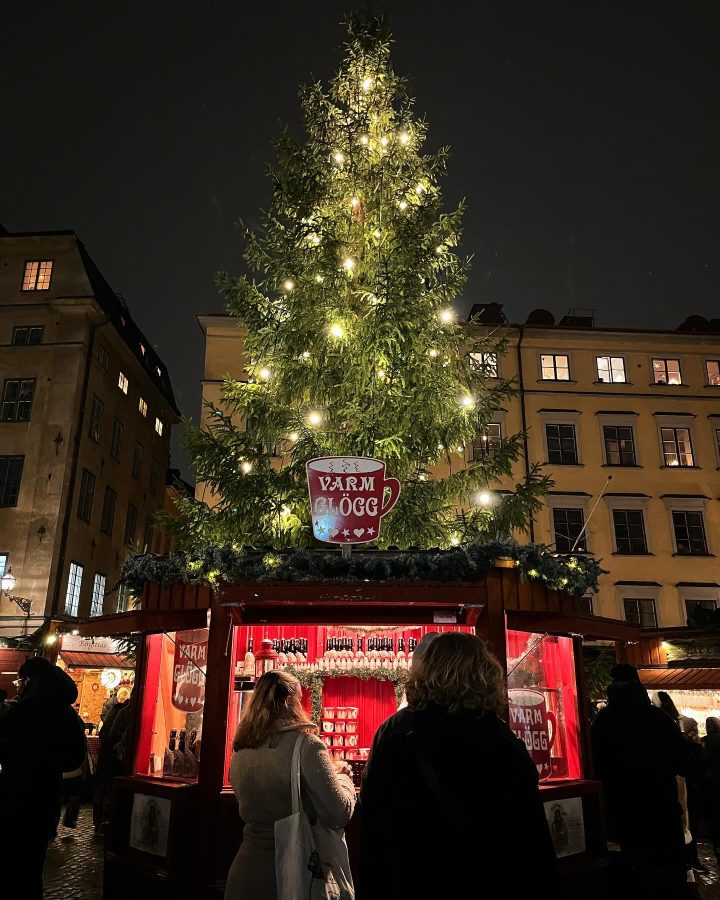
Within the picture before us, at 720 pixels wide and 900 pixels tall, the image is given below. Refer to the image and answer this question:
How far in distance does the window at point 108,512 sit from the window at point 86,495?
1422 millimetres

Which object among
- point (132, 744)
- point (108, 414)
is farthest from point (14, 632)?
point (132, 744)

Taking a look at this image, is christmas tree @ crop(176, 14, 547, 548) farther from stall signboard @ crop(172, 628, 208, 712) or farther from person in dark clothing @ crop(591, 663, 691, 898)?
person in dark clothing @ crop(591, 663, 691, 898)

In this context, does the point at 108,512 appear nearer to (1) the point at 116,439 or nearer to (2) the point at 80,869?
(1) the point at 116,439

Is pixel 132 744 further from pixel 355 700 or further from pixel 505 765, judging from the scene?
pixel 505 765

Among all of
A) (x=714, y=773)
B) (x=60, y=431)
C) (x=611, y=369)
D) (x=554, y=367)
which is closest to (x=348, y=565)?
(x=714, y=773)

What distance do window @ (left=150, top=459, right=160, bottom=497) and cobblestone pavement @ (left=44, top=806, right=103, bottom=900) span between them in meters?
24.8

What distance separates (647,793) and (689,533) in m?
27.1

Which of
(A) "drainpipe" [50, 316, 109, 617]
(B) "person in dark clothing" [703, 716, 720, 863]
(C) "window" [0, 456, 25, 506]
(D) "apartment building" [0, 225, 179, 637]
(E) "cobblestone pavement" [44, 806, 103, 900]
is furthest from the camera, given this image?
(C) "window" [0, 456, 25, 506]

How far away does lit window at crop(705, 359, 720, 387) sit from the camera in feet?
109

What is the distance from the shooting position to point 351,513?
912cm

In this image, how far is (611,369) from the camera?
32812mm

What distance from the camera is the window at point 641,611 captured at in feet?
95.6

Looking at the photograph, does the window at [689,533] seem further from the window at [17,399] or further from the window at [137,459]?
the window at [17,399]

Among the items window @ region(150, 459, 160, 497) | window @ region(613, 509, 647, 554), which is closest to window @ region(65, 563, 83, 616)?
window @ region(150, 459, 160, 497)
